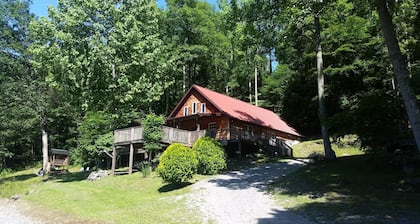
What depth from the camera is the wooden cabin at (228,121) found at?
88.0 ft

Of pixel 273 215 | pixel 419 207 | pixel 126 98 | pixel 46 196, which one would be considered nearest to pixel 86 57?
pixel 126 98

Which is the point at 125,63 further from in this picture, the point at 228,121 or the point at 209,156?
the point at 209,156

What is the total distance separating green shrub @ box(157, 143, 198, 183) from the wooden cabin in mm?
8958

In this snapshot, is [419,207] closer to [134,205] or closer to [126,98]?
[134,205]

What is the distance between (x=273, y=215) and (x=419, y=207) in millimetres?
3724

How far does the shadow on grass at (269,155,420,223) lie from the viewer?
898cm

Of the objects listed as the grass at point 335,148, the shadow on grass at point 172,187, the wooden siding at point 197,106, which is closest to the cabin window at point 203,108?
the wooden siding at point 197,106

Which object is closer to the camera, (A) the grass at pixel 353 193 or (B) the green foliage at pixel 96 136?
(A) the grass at pixel 353 193

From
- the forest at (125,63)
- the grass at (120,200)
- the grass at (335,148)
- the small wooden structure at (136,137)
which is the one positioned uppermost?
the forest at (125,63)

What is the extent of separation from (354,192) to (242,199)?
3730 millimetres

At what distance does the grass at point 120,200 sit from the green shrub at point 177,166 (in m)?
0.57

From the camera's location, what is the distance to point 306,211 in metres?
10.2

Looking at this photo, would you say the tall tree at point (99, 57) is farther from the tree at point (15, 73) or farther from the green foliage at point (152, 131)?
the green foliage at point (152, 131)

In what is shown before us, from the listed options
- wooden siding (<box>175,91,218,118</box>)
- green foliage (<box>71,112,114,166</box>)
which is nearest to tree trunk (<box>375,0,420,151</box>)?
wooden siding (<box>175,91,218,118</box>)
